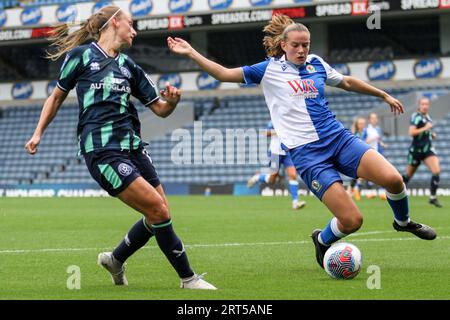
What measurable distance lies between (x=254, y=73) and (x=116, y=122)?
1.69 metres

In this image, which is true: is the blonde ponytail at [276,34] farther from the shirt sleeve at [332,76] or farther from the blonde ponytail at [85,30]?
the blonde ponytail at [85,30]

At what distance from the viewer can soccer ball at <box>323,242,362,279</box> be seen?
8.30m

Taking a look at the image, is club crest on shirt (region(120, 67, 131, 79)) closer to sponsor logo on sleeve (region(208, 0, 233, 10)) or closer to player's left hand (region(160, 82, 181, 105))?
player's left hand (region(160, 82, 181, 105))

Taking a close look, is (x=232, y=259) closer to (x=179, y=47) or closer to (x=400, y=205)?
(x=400, y=205)

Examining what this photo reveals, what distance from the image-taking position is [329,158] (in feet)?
29.1

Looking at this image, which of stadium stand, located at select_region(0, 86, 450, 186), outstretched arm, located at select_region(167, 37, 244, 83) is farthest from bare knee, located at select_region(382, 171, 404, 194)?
stadium stand, located at select_region(0, 86, 450, 186)

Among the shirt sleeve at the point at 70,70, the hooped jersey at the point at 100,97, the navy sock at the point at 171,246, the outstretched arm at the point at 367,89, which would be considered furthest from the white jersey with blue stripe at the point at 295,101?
the navy sock at the point at 171,246

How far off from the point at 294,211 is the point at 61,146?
2124cm

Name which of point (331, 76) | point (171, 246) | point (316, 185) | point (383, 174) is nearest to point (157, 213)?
point (171, 246)

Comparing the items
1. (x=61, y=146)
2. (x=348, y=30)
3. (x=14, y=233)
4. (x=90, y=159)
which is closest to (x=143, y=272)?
(x=90, y=159)

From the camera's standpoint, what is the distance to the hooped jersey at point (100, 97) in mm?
7625

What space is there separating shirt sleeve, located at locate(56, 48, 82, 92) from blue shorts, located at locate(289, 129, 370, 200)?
2.35 m

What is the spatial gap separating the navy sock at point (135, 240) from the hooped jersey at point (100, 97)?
72cm
